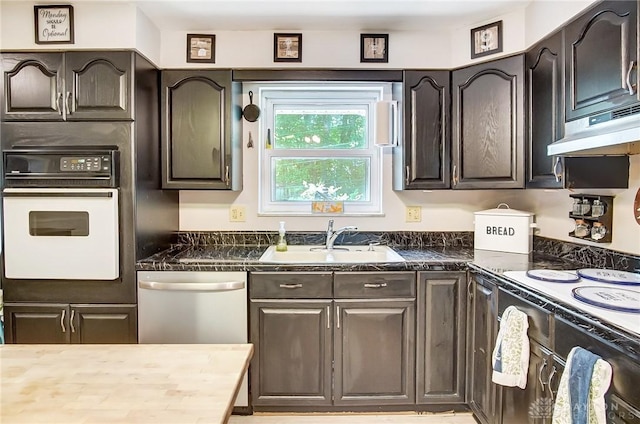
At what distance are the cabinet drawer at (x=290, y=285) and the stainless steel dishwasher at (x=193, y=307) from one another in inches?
2.8

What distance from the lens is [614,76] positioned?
151 cm

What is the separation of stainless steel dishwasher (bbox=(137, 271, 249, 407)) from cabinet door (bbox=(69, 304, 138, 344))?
0.06 m

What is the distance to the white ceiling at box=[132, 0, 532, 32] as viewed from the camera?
82.9 inches

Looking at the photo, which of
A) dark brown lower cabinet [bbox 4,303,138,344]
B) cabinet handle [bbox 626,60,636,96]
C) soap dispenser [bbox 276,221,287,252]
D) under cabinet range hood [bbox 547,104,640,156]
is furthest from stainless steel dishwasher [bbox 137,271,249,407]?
cabinet handle [bbox 626,60,636,96]

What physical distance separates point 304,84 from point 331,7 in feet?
1.91

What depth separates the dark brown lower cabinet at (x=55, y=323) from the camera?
206 centimetres

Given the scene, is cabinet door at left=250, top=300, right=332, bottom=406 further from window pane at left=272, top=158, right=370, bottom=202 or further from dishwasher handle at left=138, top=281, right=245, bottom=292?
window pane at left=272, top=158, right=370, bottom=202

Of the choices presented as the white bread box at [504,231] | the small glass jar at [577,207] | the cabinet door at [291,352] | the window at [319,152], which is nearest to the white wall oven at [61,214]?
the cabinet door at [291,352]

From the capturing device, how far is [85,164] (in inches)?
79.4

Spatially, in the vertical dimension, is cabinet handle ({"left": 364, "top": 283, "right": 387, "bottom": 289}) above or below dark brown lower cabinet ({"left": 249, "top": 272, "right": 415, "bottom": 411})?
above

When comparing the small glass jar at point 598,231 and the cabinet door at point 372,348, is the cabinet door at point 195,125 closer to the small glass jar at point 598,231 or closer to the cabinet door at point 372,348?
the cabinet door at point 372,348

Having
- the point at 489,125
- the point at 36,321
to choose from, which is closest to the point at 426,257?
the point at 489,125

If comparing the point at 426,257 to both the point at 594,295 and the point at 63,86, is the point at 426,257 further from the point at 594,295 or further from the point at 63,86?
the point at 63,86

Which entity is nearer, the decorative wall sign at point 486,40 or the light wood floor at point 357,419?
the light wood floor at point 357,419
